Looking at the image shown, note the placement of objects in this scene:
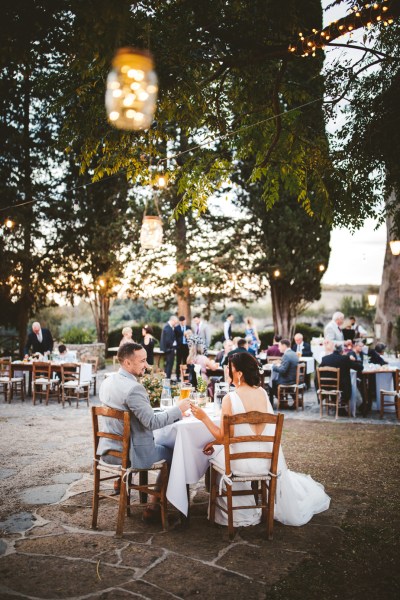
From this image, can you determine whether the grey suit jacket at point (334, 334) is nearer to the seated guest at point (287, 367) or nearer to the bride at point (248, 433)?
the seated guest at point (287, 367)

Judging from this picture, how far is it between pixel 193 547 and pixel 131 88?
341 centimetres

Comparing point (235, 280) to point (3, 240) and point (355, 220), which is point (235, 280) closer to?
point (3, 240)

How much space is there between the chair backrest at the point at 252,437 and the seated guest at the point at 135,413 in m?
0.49

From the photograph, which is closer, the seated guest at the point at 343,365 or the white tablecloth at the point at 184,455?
the white tablecloth at the point at 184,455

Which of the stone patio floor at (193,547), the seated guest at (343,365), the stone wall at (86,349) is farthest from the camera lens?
the stone wall at (86,349)

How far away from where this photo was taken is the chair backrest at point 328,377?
8.85 m

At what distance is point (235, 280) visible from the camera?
60.4ft

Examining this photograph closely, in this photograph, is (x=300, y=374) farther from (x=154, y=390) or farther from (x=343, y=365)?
(x=154, y=390)

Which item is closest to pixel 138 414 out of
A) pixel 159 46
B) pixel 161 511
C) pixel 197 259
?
pixel 161 511

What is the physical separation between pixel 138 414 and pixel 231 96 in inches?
178

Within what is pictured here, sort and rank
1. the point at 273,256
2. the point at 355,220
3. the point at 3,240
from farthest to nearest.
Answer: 1. the point at 273,256
2. the point at 3,240
3. the point at 355,220

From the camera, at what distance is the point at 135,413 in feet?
13.1

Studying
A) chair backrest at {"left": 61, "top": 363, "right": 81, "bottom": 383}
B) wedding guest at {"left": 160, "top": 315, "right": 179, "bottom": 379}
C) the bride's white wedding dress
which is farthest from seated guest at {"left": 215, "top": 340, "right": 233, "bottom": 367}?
the bride's white wedding dress

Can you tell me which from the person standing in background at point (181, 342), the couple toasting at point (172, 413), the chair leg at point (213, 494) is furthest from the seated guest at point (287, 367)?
the chair leg at point (213, 494)
